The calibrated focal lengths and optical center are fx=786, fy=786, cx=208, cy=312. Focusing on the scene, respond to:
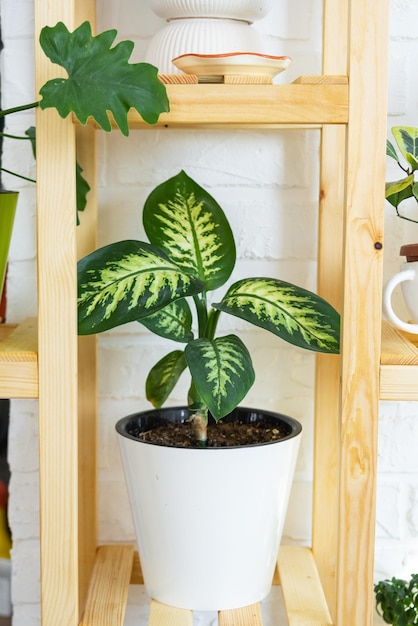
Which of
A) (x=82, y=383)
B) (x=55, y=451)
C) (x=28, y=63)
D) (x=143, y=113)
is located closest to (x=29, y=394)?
(x=55, y=451)

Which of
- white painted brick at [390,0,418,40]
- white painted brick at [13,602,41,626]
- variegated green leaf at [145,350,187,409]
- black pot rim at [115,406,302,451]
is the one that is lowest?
white painted brick at [13,602,41,626]

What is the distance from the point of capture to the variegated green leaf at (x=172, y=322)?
1.11 meters

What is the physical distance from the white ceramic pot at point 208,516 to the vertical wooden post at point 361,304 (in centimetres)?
13

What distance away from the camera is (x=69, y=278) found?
983 millimetres

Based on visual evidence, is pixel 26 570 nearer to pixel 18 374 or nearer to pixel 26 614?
pixel 26 614

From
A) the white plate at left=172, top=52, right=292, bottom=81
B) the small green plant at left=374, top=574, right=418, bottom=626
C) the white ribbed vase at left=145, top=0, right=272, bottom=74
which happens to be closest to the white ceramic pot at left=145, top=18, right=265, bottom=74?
the white ribbed vase at left=145, top=0, right=272, bottom=74

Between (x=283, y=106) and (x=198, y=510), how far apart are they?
55 cm

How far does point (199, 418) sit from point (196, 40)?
54 cm

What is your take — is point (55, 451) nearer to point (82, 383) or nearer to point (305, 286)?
point (82, 383)

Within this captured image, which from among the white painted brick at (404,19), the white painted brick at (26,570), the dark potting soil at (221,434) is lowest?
the white painted brick at (26,570)

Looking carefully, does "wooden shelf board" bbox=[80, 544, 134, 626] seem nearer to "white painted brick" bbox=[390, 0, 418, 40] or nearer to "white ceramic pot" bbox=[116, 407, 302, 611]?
"white ceramic pot" bbox=[116, 407, 302, 611]

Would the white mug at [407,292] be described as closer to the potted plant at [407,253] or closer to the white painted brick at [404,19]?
the potted plant at [407,253]

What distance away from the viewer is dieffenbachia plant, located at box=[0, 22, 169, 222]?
900 mm

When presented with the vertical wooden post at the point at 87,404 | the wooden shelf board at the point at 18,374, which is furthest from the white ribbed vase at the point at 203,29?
the wooden shelf board at the point at 18,374
